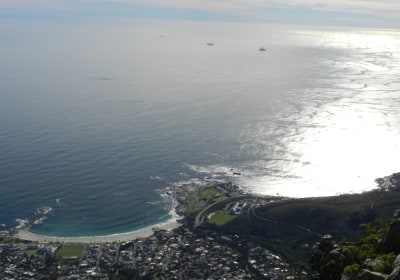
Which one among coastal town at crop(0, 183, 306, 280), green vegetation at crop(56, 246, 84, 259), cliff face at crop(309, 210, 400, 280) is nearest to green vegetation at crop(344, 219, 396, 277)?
cliff face at crop(309, 210, 400, 280)

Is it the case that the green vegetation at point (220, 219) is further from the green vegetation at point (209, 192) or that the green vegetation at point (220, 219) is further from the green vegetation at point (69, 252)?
the green vegetation at point (69, 252)

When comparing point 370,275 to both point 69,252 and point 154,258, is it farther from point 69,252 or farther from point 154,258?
point 69,252

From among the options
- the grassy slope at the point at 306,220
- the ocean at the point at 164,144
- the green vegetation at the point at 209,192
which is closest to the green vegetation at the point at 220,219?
the grassy slope at the point at 306,220

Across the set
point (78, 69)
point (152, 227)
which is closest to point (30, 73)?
point (78, 69)

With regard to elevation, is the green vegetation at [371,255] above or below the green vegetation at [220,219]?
above

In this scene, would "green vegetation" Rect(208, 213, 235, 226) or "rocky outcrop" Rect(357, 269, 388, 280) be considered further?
"green vegetation" Rect(208, 213, 235, 226)

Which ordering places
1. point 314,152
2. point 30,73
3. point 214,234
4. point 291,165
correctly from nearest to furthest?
point 214,234 → point 291,165 → point 314,152 → point 30,73

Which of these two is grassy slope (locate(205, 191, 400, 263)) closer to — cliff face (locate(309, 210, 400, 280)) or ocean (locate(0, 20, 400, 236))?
ocean (locate(0, 20, 400, 236))

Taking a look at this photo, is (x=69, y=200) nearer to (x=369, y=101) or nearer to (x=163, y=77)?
(x=369, y=101)
